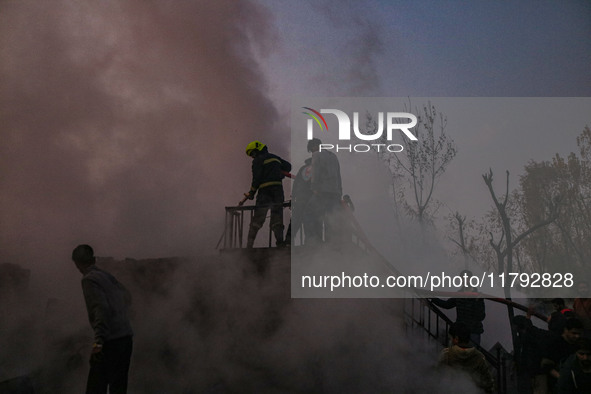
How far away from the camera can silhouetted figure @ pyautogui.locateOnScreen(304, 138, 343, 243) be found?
5917 millimetres

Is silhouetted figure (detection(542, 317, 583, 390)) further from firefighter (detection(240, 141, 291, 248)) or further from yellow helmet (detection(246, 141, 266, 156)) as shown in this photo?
yellow helmet (detection(246, 141, 266, 156))

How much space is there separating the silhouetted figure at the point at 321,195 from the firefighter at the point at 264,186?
459mm

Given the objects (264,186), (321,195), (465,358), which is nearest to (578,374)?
(465,358)

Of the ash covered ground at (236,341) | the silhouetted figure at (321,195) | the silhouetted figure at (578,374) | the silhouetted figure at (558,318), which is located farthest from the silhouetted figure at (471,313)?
the silhouetted figure at (578,374)

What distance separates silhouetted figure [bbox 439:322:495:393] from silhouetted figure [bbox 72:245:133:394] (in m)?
2.70

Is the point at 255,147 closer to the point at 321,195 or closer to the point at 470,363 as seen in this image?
the point at 321,195

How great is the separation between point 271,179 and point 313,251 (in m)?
1.25

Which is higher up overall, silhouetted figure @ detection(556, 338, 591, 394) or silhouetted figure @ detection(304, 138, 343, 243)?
silhouetted figure @ detection(304, 138, 343, 243)

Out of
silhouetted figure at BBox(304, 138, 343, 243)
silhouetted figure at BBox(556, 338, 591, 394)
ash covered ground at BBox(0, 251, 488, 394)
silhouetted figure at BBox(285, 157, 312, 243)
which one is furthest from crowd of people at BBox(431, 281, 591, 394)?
silhouetted figure at BBox(285, 157, 312, 243)

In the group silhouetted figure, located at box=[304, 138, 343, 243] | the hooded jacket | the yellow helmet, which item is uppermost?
the yellow helmet

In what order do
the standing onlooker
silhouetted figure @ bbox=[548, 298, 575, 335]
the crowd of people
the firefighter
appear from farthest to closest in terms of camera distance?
the firefighter → the standing onlooker → silhouetted figure @ bbox=[548, 298, 575, 335] → the crowd of people

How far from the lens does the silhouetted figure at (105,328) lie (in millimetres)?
3275

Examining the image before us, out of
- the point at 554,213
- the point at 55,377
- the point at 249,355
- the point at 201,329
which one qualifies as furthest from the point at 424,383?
the point at 554,213

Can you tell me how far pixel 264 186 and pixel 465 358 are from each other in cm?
339
